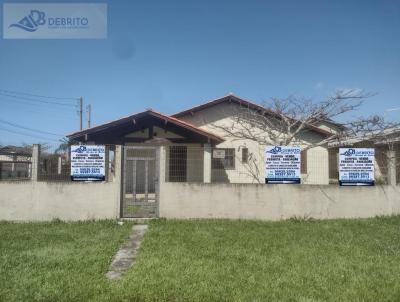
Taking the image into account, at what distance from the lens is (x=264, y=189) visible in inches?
469

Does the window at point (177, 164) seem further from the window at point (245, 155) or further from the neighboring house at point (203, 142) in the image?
the window at point (245, 155)

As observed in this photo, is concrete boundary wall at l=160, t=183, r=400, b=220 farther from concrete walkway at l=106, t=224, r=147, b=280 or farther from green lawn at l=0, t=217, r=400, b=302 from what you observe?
concrete walkway at l=106, t=224, r=147, b=280

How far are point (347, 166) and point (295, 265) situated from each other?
6.35 m

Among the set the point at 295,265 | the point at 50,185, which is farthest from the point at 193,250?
the point at 50,185

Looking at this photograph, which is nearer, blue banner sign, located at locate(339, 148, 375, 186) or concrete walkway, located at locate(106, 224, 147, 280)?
concrete walkway, located at locate(106, 224, 147, 280)

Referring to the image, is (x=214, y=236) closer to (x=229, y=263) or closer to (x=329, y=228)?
(x=229, y=263)

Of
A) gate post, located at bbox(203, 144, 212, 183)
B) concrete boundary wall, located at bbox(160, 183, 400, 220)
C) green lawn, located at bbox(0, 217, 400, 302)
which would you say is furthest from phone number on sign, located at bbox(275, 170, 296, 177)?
gate post, located at bbox(203, 144, 212, 183)

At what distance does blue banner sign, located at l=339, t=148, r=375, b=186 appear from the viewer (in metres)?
12.2

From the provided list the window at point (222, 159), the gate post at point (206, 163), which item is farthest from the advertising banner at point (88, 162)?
the window at point (222, 159)

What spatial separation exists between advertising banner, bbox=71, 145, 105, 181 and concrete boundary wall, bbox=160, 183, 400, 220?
1.89 m

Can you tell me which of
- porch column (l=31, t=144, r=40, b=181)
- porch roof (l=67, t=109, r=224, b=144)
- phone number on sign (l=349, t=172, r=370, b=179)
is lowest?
phone number on sign (l=349, t=172, r=370, b=179)

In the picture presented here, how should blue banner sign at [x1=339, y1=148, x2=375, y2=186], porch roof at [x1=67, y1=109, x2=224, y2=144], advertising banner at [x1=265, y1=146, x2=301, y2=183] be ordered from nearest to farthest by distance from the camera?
1. advertising banner at [x1=265, y1=146, x2=301, y2=183]
2. blue banner sign at [x1=339, y1=148, x2=375, y2=186]
3. porch roof at [x1=67, y1=109, x2=224, y2=144]

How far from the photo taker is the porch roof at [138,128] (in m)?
17.2

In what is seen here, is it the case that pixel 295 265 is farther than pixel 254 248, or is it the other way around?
pixel 254 248
